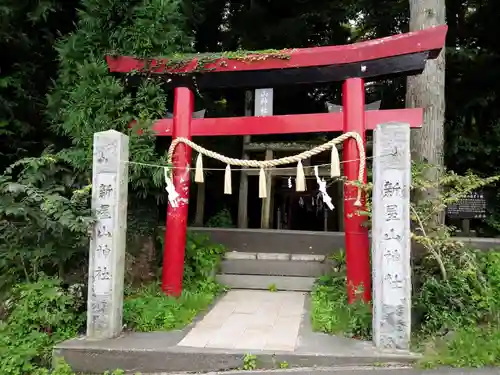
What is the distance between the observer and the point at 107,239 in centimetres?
478

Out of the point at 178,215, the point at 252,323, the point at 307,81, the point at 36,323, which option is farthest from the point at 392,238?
the point at 36,323

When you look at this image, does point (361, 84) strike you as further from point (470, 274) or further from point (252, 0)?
point (252, 0)

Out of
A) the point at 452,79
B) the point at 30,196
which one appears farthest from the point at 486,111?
the point at 30,196

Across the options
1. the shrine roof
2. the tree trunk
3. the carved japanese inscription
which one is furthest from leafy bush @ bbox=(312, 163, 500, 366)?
the carved japanese inscription

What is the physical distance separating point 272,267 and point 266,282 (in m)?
0.40

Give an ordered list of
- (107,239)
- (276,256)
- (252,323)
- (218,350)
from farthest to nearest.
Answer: (276,256) → (252,323) → (107,239) → (218,350)

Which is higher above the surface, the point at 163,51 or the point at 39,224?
the point at 163,51

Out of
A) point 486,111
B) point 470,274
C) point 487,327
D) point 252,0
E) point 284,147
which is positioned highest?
point 252,0

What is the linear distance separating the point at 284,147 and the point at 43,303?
7055 millimetres

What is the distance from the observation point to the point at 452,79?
10898 mm

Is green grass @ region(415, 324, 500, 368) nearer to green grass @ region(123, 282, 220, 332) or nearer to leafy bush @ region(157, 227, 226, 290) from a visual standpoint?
green grass @ region(123, 282, 220, 332)

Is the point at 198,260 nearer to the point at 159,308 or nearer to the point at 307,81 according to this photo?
the point at 159,308

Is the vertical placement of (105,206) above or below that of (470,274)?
above

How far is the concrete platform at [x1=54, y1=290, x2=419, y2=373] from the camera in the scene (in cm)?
415
